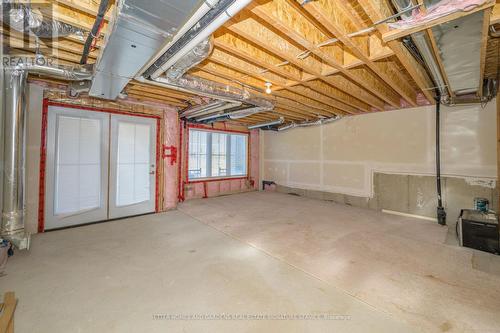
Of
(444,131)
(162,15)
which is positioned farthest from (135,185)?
(444,131)

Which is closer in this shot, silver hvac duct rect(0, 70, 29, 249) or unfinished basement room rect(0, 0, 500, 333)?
unfinished basement room rect(0, 0, 500, 333)

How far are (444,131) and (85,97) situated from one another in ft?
20.6

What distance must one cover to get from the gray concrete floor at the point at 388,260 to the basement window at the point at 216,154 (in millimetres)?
1974

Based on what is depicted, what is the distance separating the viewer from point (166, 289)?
5.90 feet

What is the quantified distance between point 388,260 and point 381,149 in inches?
117

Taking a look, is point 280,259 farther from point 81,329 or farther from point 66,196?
point 66,196

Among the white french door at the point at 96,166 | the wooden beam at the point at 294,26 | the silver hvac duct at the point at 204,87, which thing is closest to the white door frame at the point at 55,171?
the white french door at the point at 96,166

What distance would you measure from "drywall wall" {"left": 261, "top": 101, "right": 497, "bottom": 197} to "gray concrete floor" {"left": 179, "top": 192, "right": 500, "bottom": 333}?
3.46ft

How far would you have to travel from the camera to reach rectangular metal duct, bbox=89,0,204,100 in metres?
1.18

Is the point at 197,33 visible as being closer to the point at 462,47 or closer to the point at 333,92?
the point at 462,47

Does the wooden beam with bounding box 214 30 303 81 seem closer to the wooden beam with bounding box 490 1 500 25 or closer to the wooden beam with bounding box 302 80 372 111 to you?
the wooden beam with bounding box 302 80 372 111

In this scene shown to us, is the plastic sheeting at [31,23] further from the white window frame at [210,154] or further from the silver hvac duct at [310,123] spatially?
the silver hvac duct at [310,123]

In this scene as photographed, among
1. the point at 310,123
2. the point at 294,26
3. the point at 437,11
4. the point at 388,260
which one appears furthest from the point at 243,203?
the point at 437,11

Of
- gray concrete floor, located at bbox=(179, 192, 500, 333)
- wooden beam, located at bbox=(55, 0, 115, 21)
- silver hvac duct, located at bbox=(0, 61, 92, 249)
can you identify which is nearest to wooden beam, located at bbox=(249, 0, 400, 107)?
wooden beam, located at bbox=(55, 0, 115, 21)
